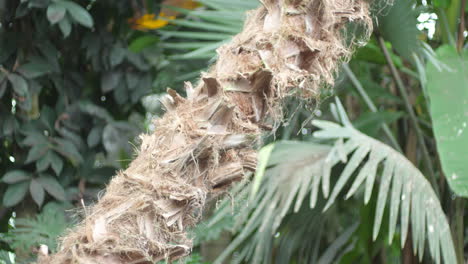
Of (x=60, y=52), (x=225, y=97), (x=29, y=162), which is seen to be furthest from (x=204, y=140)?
(x=60, y=52)

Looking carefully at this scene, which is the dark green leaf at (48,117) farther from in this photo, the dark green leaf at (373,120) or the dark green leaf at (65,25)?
the dark green leaf at (373,120)

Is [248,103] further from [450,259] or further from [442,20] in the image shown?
[442,20]

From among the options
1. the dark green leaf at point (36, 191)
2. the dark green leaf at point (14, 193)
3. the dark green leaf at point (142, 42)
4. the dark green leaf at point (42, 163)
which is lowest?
the dark green leaf at point (14, 193)

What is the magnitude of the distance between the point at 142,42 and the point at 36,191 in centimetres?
57

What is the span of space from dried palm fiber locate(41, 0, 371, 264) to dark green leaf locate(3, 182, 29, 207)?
101cm

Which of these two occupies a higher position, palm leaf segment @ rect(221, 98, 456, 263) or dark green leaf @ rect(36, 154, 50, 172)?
palm leaf segment @ rect(221, 98, 456, 263)

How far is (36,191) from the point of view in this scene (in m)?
1.67

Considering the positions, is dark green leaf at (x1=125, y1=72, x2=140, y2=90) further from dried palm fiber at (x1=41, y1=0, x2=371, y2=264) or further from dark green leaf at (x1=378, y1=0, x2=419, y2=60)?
dried palm fiber at (x1=41, y1=0, x2=371, y2=264)

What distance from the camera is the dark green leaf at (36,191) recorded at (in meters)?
1.66

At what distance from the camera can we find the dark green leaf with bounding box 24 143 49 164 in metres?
1.69

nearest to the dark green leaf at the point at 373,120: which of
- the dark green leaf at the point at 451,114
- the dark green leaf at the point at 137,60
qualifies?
the dark green leaf at the point at 451,114

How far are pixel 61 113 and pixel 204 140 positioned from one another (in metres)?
1.24

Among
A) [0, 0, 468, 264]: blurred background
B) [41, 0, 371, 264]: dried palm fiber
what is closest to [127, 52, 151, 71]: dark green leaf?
[0, 0, 468, 264]: blurred background

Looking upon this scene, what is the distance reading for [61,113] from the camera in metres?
1.83
